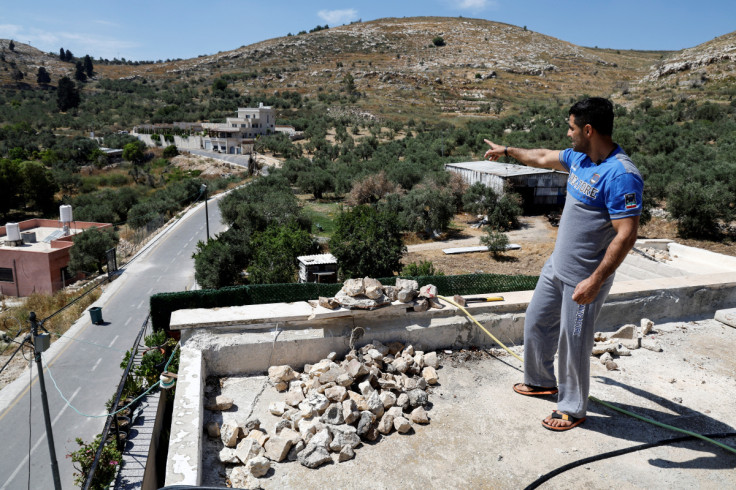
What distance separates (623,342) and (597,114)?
280cm

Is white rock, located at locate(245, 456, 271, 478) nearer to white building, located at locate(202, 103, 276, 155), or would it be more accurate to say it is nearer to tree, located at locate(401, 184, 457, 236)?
tree, located at locate(401, 184, 457, 236)

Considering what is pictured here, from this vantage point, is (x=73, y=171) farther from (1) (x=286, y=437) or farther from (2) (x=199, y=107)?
(1) (x=286, y=437)

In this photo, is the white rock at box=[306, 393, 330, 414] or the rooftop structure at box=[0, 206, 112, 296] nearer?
the white rock at box=[306, 393, 330, 414]

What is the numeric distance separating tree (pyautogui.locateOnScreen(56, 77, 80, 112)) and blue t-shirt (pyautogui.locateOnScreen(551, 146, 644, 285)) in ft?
365

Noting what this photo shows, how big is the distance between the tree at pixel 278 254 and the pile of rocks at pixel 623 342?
16197 millimetres

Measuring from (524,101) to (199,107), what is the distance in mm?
58940

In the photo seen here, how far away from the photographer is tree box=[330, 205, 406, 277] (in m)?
20.4

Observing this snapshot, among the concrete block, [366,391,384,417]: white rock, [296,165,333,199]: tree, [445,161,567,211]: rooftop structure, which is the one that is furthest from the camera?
[296,165,333,199]: tree

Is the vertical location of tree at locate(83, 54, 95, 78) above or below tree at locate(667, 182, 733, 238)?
above

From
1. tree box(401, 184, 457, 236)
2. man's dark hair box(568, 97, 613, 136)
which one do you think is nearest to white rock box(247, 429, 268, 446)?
man's dark hair box(568, 97, 613, 136)

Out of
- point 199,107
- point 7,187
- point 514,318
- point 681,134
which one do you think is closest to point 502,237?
point 514,318

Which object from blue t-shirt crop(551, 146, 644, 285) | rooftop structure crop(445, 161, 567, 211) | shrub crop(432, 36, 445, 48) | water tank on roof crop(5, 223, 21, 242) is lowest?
water tank on roof crop(5, 223, 21, 242)

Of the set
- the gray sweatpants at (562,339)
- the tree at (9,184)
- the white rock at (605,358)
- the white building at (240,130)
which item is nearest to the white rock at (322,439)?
the gray sweatpants at (562,339)

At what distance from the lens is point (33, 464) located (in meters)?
13.9
